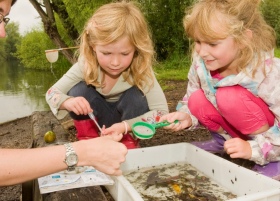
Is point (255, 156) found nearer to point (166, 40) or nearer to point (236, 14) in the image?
point (236, 14)

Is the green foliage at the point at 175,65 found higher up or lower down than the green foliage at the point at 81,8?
lower down

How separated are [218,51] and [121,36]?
1.74ft

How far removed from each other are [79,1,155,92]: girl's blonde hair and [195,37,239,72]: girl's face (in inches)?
15.7

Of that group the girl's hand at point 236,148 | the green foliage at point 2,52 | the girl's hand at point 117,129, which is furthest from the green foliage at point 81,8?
the green foliage at point 2,52

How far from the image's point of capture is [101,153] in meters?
1.11

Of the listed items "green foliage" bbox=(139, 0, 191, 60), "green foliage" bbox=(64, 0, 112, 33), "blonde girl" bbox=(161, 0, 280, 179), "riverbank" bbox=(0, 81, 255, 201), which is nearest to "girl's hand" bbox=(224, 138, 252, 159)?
"blonde girl" bbox=(161, 0, 280, 179)

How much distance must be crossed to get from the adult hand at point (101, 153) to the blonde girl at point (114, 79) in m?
0.70

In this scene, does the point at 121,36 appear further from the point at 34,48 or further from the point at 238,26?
the point at 34,48

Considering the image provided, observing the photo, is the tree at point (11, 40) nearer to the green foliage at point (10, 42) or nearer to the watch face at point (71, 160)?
the green foliage at point (10, 42)

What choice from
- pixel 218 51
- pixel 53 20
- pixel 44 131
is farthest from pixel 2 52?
pixel 218 51

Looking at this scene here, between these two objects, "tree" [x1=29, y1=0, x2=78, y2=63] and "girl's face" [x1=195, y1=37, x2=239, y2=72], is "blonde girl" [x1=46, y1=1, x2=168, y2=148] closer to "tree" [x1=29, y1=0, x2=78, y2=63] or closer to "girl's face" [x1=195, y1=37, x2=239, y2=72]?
"girl's face" [x1=195, y1=37, x2=239, y2=72]

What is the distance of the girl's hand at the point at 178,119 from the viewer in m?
1.78

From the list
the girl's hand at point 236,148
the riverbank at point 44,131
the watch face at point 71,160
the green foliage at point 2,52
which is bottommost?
the green foliage at point 2,52

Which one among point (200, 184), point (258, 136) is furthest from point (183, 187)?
point (258, 136)
